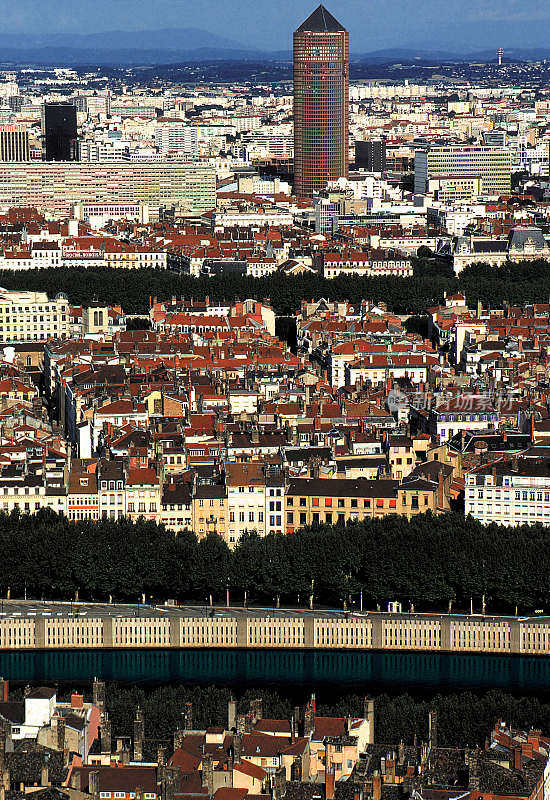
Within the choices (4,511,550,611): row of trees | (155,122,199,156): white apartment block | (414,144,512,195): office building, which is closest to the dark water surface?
(4,511,550,611): row of trees

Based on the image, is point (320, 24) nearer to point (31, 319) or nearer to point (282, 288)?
point (282, 288)

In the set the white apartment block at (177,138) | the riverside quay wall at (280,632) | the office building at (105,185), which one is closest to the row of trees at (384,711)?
the riverside quay wall at (280,632)

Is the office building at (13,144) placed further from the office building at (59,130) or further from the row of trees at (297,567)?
the row of trees at (297,567)

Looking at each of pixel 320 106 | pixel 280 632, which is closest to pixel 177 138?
→ pixel 320 106

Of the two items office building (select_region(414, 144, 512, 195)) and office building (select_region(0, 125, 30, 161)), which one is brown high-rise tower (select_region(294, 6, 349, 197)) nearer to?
office building (select_region(414, 144, 512, 195))

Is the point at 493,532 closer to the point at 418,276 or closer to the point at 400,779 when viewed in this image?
the point at 400,779

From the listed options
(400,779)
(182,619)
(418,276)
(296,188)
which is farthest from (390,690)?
(296,188)
